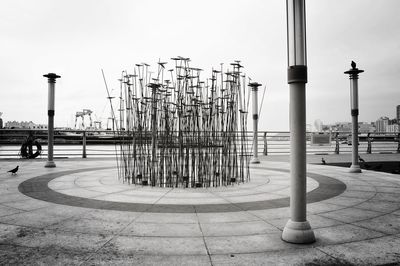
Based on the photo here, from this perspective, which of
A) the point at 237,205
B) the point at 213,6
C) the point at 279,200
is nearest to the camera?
the point at 237,205

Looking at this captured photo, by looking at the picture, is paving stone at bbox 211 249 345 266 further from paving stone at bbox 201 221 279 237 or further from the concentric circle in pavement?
the concentric circle in pavement

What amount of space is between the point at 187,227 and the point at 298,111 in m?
1.00

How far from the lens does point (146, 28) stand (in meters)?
4.48

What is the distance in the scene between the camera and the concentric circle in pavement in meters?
2.43

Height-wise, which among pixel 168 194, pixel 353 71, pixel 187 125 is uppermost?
pixel 353 71

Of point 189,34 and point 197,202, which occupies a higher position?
point 189,34

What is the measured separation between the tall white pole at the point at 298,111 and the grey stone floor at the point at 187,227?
0.59ft

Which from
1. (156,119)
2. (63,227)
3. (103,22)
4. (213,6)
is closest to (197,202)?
(63,227)

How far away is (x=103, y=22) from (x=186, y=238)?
4403 mm

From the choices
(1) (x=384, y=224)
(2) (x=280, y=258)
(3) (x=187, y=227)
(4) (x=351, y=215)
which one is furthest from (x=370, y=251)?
(3) (x=187, y=227)

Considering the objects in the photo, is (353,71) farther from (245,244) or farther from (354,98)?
(245,244)

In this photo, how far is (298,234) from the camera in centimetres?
A: 158

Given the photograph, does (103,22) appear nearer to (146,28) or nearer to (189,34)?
(146,28)

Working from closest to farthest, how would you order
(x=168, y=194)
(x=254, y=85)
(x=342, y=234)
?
(x=342, y=234) < (x=168, y=194) < (x=254, y=85)
